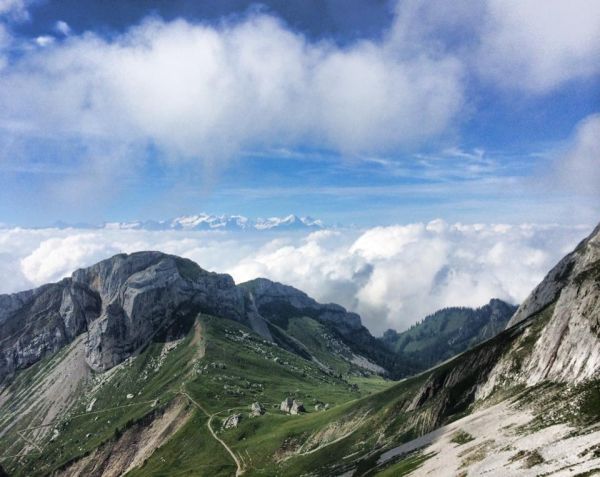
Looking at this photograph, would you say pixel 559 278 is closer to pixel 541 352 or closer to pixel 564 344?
pixel 541 352

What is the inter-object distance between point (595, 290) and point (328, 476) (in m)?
80.7

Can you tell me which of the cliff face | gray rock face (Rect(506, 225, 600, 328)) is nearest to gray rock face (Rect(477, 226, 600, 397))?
the cliff face

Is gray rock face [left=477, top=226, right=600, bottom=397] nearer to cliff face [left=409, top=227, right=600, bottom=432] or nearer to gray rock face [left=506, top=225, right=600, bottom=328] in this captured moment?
cliff face [left=409, top=227, right=600, bottom=432]

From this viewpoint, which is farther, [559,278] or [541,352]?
[559,278]

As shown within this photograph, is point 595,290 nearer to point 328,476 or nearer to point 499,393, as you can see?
point 499,393

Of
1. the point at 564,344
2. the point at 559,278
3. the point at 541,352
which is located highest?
the point at 559,278

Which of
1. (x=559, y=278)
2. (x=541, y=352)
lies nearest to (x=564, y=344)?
(x=541, y=352)

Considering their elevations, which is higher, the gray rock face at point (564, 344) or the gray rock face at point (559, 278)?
the gray rock face at point (559, 278)

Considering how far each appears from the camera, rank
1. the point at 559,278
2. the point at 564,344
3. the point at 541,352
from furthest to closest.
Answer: the point at 559,278
the point at 541,352
the point at 564,344

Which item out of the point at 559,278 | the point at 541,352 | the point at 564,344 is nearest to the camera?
the point at 564,344

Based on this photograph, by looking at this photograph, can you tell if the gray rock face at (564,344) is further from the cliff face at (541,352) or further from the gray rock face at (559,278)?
the gray rock face at (559,278)

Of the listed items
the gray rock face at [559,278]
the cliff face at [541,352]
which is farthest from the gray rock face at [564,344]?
the gray rock face at [559,278]

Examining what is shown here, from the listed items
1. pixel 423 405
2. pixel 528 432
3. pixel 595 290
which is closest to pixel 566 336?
pixel 595 290

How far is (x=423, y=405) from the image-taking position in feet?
454
